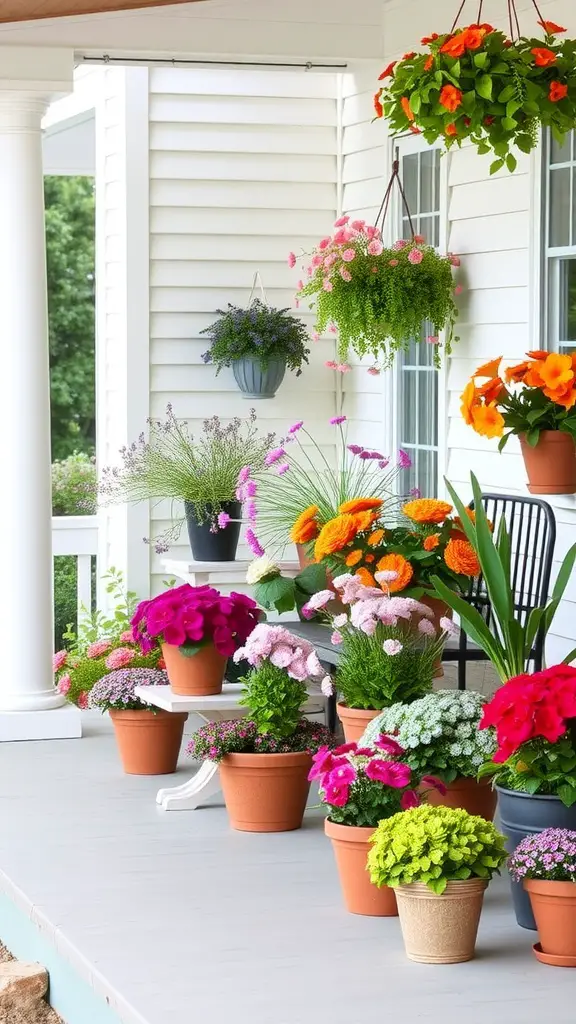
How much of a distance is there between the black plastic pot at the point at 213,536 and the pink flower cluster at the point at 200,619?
4.17ft

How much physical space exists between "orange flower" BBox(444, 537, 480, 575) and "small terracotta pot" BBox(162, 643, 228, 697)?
77 cm

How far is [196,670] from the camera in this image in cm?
470

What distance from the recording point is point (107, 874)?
4027mm

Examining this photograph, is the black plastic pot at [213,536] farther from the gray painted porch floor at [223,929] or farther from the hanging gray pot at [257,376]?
the gray painted porch floor at [223,929]

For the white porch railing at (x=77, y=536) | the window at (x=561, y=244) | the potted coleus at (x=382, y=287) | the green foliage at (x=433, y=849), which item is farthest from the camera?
the white porch railing at (x=77, y=536)

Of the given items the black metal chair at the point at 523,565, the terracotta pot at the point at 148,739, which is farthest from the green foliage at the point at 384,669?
the terracotta pot at the point at 148,739

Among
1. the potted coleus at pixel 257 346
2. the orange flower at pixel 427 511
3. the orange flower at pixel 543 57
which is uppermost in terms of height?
the orange flower at pixel 543 57

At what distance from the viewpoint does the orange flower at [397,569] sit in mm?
4391

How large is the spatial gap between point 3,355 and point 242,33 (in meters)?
1.63

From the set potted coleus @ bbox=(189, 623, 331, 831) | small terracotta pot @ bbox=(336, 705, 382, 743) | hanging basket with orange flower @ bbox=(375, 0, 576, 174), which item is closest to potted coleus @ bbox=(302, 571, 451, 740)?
small terracotta pot @ bbox=(336, 705, 382, 743)

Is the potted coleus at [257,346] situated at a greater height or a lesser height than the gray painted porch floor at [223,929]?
greater

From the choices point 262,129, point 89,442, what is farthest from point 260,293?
point 89,442

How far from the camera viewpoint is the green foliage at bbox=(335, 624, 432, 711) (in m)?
4.31

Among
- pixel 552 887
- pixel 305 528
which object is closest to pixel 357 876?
pixel 552 887
